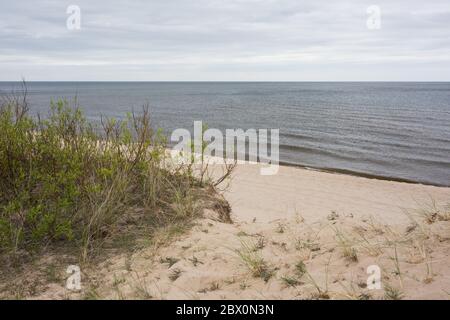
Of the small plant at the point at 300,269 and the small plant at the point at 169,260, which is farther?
the small plant at the point at 169,260

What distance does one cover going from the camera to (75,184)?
5691 millimetres

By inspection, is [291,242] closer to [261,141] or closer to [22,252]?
[22,252]

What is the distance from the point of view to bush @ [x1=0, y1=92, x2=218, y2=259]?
16.5 ft

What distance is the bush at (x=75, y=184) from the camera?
16.5ft

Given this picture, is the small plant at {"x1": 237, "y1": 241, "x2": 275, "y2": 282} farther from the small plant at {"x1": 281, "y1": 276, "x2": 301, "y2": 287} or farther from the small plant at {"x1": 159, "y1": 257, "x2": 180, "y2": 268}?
the small plant at {"x1": 159, "y1": 257, "x2": 180, "y2": 268}

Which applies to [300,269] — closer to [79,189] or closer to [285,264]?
[285,264]

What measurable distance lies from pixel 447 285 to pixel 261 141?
62.2 feet

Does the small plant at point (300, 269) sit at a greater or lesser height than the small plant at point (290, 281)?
greater

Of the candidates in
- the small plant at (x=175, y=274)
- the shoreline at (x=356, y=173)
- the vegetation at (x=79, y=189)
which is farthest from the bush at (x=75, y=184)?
the shoreline at (x=356, y=173)

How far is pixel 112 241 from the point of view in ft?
17.1

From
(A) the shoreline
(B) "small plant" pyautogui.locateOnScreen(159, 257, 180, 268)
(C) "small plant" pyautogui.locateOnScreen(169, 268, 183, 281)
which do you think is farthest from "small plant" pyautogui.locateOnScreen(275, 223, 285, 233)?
(A) the shoreline

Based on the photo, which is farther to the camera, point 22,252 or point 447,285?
point 22,252

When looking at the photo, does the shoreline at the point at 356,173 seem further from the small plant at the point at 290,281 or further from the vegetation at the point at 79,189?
the small plant at the point at 290,281
